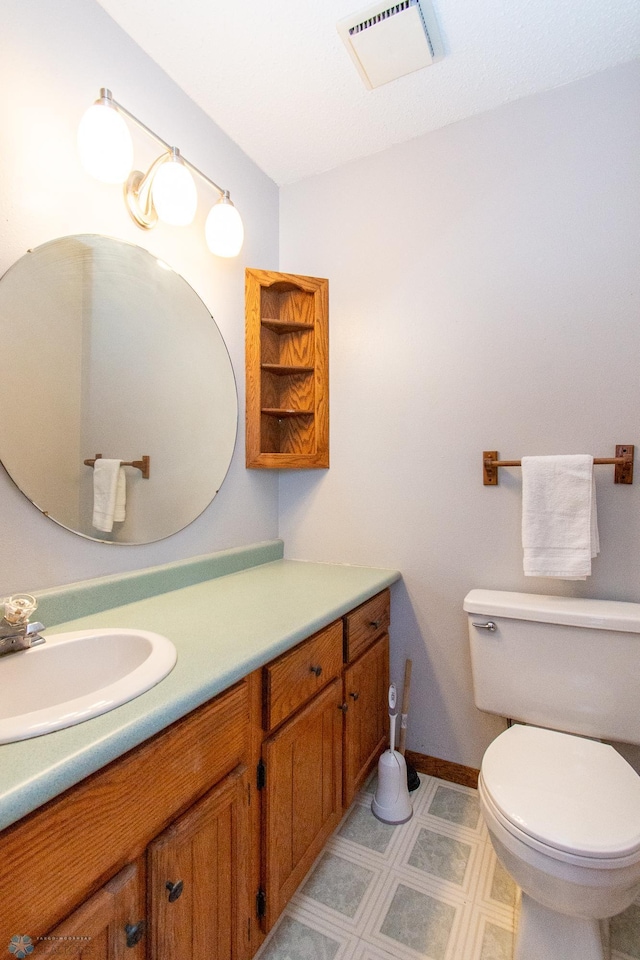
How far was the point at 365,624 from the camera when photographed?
4.92ft

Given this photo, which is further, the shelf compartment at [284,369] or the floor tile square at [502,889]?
the shelf compartment at [284,369]

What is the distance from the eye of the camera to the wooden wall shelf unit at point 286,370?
1753 mm

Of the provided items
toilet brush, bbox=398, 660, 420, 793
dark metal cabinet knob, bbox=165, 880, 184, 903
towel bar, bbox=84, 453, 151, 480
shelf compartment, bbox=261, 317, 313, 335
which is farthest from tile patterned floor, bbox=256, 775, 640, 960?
shelf compartment, bbox=261, 317, 313, 335

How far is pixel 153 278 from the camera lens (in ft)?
4.51

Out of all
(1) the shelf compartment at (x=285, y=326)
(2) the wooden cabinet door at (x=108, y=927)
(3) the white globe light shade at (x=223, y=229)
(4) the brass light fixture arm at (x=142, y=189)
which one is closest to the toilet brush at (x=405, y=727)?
(2) the wooden cabinet door at (x=108, y=927)

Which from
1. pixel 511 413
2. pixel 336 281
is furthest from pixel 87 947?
pixel 336 281

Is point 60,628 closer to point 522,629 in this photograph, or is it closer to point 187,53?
point 522,629

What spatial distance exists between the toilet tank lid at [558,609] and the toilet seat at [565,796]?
0.31 m

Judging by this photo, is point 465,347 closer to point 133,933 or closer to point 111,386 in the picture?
point 111,386

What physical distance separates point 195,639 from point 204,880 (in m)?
0.42

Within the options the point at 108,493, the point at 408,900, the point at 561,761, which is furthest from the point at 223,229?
the point at 408,900

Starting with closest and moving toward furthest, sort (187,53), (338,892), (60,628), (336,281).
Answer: (60,628)
(338,892)
(187,53)
(336,281)

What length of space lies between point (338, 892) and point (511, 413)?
5.07ft

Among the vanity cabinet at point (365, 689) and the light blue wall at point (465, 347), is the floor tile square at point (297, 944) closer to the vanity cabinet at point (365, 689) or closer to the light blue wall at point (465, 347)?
the vanity cabinet at point (365, 689)
